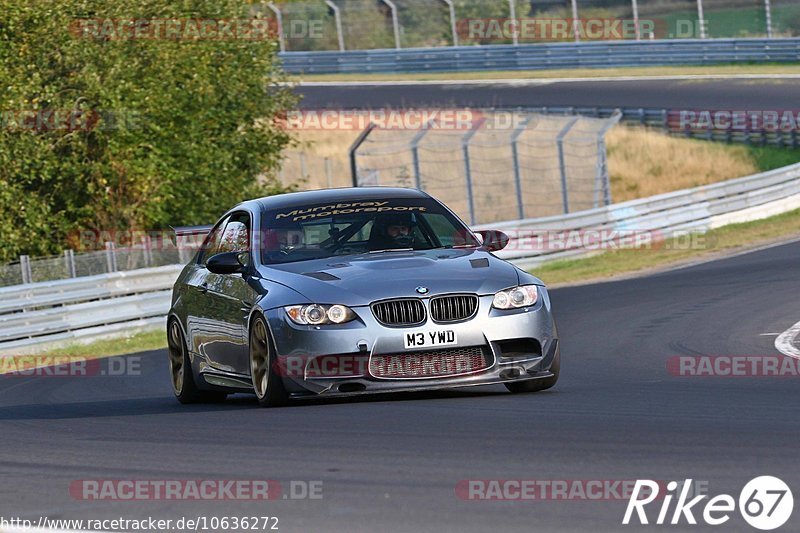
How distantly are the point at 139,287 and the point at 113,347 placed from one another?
1398 mm

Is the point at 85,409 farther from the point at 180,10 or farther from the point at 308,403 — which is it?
the point at 180,10

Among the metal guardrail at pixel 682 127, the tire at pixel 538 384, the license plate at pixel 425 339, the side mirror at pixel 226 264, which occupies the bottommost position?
the metal guardrail at pixel 682 127

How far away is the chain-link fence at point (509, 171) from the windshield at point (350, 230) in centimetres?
1840

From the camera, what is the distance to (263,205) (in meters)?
10.7

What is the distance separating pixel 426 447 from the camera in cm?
707

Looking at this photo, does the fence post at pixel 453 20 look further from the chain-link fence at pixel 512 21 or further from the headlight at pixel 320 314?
the headlight at pixel 320 314

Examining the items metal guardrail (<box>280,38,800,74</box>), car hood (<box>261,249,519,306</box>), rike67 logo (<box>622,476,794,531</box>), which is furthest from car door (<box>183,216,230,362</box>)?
metal guardrail (<box>280,38,800,74</box>)

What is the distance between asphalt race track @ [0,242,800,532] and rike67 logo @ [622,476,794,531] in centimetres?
6

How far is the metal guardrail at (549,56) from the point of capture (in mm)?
46375

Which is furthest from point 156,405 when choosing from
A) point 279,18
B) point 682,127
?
point 279,18

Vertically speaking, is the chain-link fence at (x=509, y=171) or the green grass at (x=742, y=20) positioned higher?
the green grass at (x=742, y=20)

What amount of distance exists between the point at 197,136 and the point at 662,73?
2356 centimetres

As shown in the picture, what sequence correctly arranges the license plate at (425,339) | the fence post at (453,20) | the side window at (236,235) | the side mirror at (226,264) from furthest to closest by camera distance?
1. the fence post at (453,20)
2. the side window at (236,235)
3. the side mirror at (226,264)
4. the license plate at (425,339)

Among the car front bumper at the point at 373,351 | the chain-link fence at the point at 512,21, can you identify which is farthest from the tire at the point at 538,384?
the chain-link fence at the point at 512,21
